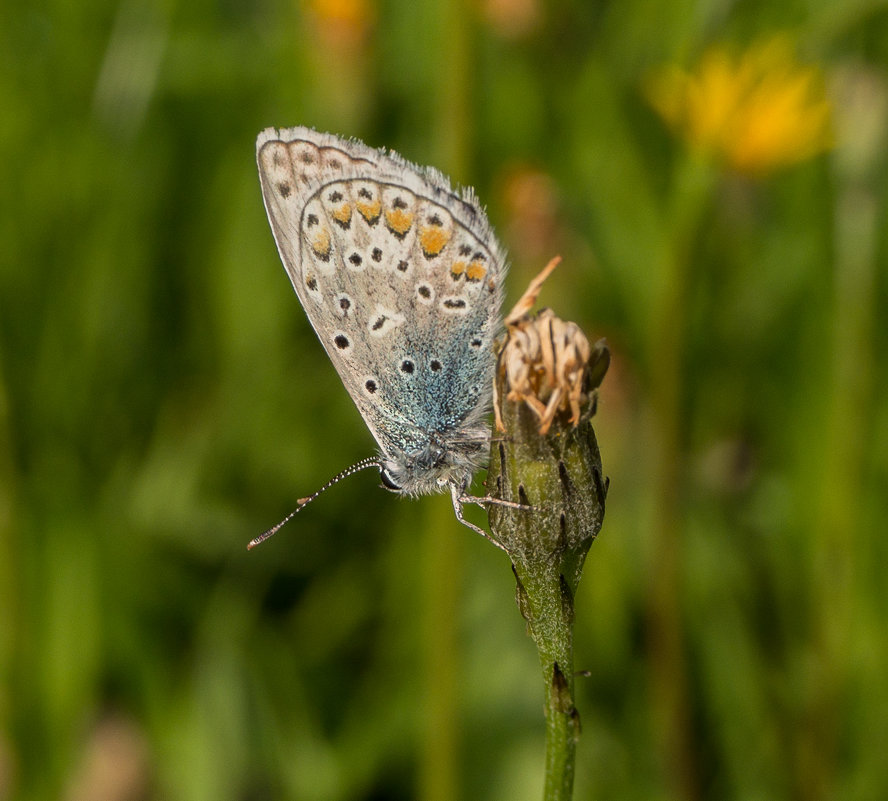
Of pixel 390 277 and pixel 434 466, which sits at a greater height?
pixel 390 277

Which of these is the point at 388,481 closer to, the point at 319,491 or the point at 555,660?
the point at 319,491

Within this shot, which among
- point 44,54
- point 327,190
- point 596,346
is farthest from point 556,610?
point 44,54

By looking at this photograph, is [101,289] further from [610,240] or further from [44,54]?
[610,240]

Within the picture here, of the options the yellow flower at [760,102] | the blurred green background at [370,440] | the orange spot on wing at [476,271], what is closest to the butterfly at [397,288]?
the orange spot on wing at [476,271]

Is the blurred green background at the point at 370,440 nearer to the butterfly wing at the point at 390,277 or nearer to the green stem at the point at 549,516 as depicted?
the butterfly wing at the point at 390,277

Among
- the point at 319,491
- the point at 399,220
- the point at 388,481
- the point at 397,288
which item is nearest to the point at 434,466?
the point at 388,481

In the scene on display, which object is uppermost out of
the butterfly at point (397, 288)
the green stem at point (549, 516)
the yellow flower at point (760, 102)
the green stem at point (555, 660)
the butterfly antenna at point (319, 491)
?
the yellow flower at point (760, 102)
